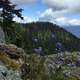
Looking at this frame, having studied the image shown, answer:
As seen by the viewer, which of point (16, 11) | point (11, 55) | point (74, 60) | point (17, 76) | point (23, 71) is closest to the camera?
point (17, 76)

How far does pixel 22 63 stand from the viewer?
7.77 meters

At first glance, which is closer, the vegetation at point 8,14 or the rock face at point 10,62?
the rock face at point 10,62

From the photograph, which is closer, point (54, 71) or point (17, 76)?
point (17, 76)

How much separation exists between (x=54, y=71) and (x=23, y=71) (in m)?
1.10

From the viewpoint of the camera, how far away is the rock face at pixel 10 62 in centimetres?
677

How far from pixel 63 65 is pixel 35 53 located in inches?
31.3

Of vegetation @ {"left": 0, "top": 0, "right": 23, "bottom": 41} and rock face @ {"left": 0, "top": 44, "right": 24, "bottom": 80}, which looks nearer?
rock face @ {"left": 0, "top": 44, "right": 24, "bottom": 80}

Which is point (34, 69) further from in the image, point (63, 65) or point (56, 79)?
point (63, 65)

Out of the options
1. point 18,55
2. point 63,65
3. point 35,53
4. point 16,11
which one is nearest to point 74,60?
point 63,65

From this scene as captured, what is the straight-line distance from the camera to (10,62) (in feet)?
24.3

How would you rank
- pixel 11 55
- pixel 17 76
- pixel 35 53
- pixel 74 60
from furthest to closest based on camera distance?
pixel 74 60 < pixel 35 53 < pixel 11 55 < pixel 17 76

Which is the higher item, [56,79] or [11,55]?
[11,55]

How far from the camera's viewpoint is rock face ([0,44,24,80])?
6.77 metres

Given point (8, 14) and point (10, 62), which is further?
point (8, 14)
